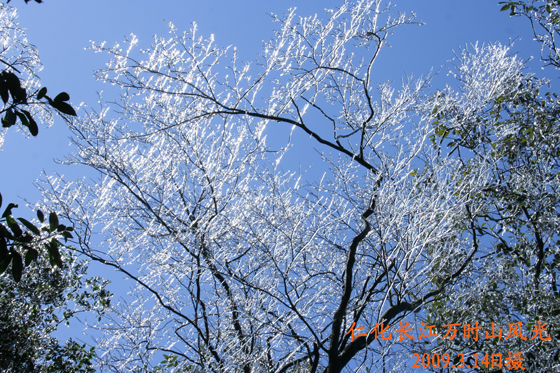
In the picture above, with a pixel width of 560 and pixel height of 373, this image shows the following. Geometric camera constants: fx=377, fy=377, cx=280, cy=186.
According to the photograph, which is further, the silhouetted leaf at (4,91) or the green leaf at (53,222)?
the green leaf at (53,222)

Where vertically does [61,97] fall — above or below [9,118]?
above

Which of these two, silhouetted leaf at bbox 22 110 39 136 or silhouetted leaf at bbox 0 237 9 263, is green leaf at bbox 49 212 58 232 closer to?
silhouetted leaf at bbox 0 237 9 263

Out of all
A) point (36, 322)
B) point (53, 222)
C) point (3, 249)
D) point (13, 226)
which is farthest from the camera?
point (36, 322)

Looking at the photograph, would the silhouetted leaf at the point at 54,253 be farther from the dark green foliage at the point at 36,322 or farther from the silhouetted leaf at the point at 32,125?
the dark green foliage at the point at 36,322

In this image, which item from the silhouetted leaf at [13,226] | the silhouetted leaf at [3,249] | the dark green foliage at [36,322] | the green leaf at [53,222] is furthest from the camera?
the dark green foliage at [36,322]

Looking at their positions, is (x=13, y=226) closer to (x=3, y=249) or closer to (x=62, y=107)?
(x=3, y=249)

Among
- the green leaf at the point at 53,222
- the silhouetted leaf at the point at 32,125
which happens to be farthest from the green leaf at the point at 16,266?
the silhouetted leaf at the point at 32,125

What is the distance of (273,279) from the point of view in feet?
9.50

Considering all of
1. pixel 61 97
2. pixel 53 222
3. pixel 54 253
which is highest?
pixel 61 97

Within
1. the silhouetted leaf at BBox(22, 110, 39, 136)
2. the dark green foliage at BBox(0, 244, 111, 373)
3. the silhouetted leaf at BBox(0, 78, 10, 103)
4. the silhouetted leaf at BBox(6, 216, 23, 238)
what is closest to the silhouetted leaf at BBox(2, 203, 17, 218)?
the silhouetted leaf at BBox(6, 216, 23, 238)

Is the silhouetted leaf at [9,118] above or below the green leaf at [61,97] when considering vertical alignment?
below

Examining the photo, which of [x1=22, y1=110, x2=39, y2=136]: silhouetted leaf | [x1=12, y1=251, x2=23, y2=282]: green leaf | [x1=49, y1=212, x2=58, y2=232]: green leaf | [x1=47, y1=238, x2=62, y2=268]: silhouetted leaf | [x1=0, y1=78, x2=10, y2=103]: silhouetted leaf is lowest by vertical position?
[x1=12, y1=251, x2=23, y2=282]: green leaf

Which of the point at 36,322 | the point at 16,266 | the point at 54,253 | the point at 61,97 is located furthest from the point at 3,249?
the point at 36,322

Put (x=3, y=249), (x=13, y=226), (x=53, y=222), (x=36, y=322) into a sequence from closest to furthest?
1. (x=3, y=249)
2. (x=13, y=226)
3. (x=53, y=222)
4. (x=36, y=322)
